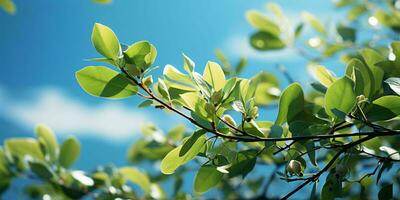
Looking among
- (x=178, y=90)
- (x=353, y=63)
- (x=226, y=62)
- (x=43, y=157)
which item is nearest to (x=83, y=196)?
(x=43, y=157)

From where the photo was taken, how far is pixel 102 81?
0.71 meters

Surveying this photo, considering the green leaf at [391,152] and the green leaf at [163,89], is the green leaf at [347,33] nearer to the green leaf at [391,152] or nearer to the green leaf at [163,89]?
the green leaf at [391,152]

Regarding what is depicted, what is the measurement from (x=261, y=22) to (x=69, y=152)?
75cm

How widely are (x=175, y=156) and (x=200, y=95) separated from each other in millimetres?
104

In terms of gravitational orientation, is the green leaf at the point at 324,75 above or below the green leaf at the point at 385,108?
above

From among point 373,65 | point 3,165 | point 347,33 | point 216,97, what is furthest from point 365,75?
point 3,165

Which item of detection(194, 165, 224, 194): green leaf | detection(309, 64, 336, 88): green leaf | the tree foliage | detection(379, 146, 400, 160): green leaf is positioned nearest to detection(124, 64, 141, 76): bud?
the tree foliage

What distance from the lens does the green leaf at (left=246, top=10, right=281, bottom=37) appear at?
1554 mm

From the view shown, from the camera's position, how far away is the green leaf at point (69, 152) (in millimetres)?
1370

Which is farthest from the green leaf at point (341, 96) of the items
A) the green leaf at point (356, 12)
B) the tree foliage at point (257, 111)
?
the green leaf at point (356, 12)

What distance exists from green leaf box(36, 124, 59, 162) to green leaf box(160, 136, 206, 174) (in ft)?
2.32

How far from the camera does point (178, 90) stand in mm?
744

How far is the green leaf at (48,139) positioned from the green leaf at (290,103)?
2.55ft

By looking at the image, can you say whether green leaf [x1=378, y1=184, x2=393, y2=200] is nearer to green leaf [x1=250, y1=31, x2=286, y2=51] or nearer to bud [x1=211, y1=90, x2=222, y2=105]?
bud [x1=211, y1=90, x2=222, y2=105]
